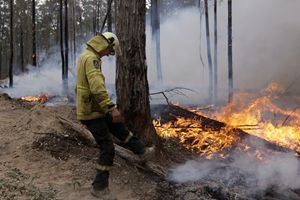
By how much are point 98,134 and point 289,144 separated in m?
6.24

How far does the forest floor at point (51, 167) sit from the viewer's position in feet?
16.8

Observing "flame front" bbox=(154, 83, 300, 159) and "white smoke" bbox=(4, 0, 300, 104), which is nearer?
"flame front" bbox=(154, 83, 300, 159)

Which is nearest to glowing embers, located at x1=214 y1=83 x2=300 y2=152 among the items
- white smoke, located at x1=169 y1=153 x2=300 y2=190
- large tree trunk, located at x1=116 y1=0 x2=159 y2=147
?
white smoke, located at x1=169 y1=153 x2=300 y2=190

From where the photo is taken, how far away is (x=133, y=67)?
6.59m

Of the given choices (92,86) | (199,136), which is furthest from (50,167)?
(199,136)

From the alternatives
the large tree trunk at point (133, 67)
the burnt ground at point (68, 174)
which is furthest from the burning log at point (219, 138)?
the large tree trunk at point (133, 67)

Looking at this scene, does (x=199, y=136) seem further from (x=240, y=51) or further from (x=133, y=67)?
(x=240, y=51)

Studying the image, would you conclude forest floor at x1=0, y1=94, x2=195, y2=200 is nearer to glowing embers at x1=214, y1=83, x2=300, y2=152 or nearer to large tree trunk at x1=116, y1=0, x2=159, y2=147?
large tree trunk at x1=116, y1=0, x2=159, y2=147

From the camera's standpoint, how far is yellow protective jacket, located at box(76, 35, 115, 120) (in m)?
4.88

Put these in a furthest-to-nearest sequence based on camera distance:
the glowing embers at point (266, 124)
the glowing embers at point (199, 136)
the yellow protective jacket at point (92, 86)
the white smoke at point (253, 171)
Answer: the glowing embers at point (266, 124) < the glowing embers at point (199, 136) < the white smoke at point (253, 171) < the yellow protective jacket at point (92, 86)

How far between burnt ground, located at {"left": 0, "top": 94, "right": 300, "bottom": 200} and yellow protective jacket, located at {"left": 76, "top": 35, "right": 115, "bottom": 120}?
1.04 meters

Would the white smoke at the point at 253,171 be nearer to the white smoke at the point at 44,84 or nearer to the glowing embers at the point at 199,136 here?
the glowing embers at the point at 199,136

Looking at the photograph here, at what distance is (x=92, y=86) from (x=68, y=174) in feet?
5.18

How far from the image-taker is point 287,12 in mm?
23156
